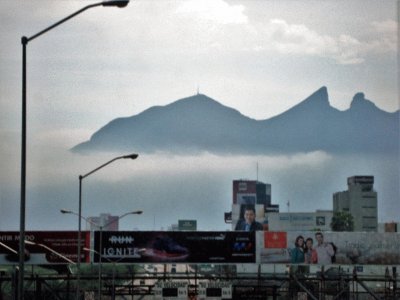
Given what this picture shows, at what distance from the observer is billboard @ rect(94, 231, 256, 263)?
98.5 meters

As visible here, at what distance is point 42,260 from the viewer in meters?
96.9

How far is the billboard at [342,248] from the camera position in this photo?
100 metres

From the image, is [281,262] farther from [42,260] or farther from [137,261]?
[42,260]

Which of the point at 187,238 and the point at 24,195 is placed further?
the point at 187,238

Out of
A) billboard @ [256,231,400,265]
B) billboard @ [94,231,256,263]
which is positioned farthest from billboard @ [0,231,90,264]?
billboard @ [256,231,400,265]

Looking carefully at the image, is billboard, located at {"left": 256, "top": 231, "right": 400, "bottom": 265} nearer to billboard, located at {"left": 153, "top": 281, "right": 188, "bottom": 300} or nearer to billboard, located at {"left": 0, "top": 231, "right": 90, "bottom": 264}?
billboard, located at {"left": 0, "top": 231, "right": 90, "bottom": 264}

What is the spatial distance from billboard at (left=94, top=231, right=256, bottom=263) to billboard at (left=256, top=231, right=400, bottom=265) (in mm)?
2212

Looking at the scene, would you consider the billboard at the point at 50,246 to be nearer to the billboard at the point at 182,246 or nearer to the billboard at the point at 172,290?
the billboard at the point at 182,246

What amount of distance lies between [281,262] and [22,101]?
224 feet

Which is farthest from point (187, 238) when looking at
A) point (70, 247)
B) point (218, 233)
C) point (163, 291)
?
point (163, 291)

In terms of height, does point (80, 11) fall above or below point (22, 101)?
above

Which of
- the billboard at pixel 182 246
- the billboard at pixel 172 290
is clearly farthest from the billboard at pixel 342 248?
the billboard at pixel 172 290

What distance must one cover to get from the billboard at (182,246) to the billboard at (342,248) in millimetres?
2212

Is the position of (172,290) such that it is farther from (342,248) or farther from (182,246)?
(342,248)
